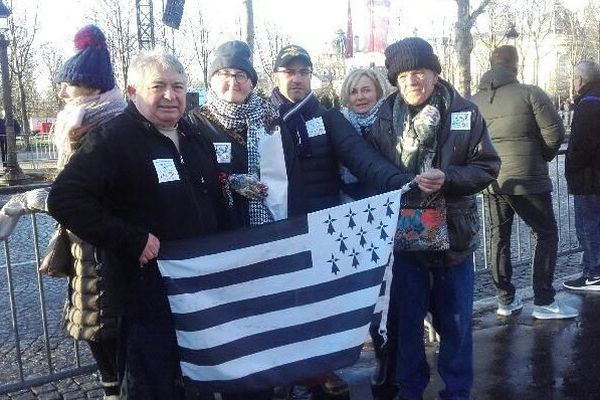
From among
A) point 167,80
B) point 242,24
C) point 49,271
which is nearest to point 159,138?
point 167,80

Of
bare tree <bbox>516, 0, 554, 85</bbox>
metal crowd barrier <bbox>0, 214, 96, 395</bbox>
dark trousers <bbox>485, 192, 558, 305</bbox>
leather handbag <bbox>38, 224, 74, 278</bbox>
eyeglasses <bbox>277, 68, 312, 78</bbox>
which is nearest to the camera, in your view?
leather handbag <bbox>38, 224, 74, 278</bbox>

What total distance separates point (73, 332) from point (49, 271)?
33 centimetres

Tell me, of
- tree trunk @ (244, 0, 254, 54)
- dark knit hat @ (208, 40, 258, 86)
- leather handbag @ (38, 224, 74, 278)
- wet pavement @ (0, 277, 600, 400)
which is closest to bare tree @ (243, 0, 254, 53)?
tree trunk @ (244, 0, 254, 54)

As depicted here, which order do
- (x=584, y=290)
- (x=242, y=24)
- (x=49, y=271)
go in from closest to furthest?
1. (x=49, y=271)
2. (x=584, y=290)
3. (x=242, y=24)

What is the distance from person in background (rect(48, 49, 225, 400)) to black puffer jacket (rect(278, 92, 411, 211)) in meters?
0.87

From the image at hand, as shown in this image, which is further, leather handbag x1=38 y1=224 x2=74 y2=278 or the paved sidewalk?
the paved sidewalk

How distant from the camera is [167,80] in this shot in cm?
302

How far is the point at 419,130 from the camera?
3713mm

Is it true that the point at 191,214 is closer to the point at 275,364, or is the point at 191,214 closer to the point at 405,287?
the point at 275,364

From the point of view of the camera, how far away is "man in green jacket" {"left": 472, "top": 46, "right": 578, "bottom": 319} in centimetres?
541

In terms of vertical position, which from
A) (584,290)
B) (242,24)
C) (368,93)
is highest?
(242,24)

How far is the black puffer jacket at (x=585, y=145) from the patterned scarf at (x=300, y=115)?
3.00 metres

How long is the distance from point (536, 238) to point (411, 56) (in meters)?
2.58

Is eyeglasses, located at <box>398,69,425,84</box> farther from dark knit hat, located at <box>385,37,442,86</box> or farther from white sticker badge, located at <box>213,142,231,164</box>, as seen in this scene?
white sticker badge, located at <box>213,142,231,164</box>
